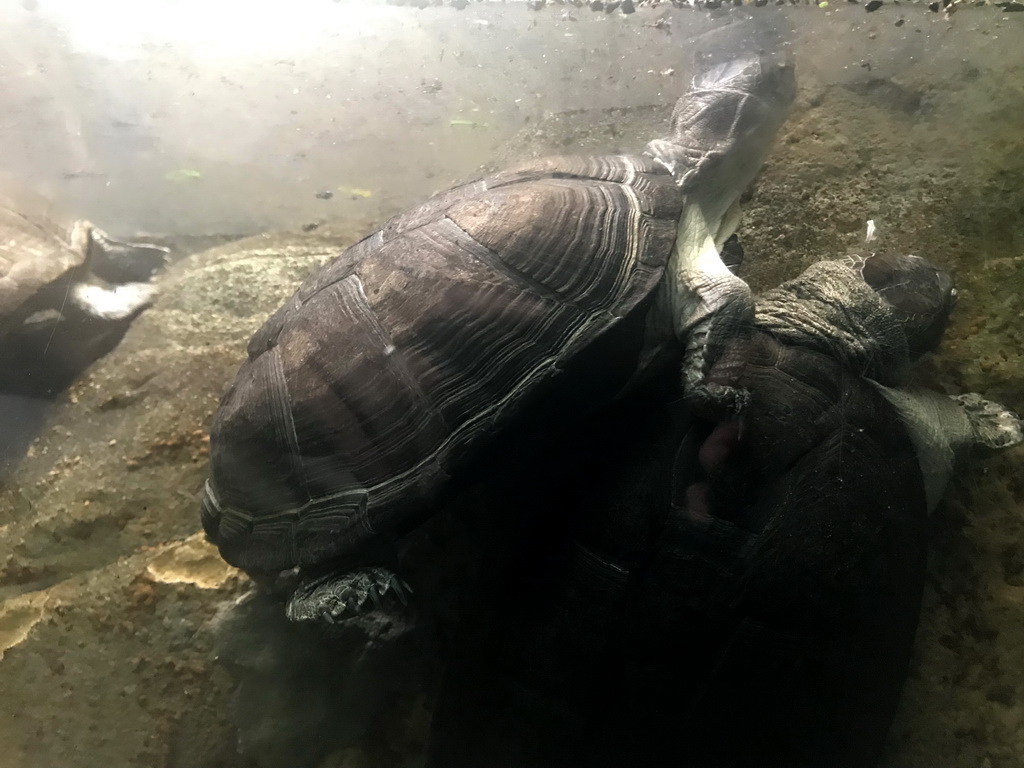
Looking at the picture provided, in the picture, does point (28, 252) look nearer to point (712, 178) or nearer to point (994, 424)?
point (712, 178)

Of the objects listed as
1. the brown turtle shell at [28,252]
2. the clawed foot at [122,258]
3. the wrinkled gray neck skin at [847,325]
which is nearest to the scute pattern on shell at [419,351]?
the wrinkled gray neck skin at [847,325]

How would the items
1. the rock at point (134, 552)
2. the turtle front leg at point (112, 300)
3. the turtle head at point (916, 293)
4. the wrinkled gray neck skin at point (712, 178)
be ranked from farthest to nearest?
1. the turtle front leg at point (112, 300)
2. the rock at point (134, 552)
3. the turtle head at point (916, 293)
4. the wrinkled gray neck skin at point (712, 178)

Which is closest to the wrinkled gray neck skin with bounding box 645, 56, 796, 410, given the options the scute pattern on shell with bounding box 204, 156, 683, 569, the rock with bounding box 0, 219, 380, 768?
the scute pattern on shell with bounding box 204, 156, 683, 569

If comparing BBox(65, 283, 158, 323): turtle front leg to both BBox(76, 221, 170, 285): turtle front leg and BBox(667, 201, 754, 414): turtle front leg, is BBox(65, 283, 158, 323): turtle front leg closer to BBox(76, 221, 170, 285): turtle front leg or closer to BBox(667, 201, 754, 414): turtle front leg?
BBox(76, 221, 170, 285): turtle front leg

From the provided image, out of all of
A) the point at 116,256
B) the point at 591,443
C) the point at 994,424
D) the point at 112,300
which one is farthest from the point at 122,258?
the point at 994,424

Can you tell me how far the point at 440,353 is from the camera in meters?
1.42

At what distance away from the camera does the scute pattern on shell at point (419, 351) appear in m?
1.39

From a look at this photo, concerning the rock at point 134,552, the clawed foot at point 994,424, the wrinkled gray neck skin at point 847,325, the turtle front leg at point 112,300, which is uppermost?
the wrinkled gray neck skin at point 847,325

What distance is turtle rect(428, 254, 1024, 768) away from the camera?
4.34 ft

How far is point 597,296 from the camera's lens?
145 centimetres

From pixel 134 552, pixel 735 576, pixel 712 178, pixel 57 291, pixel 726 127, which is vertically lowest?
pixel 134 552

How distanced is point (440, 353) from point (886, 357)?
1134 mm

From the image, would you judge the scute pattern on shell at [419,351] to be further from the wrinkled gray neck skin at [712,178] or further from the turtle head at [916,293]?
the turtle head at [916,293]

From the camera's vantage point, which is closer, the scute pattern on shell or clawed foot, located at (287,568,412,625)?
the scute pattern on shell
